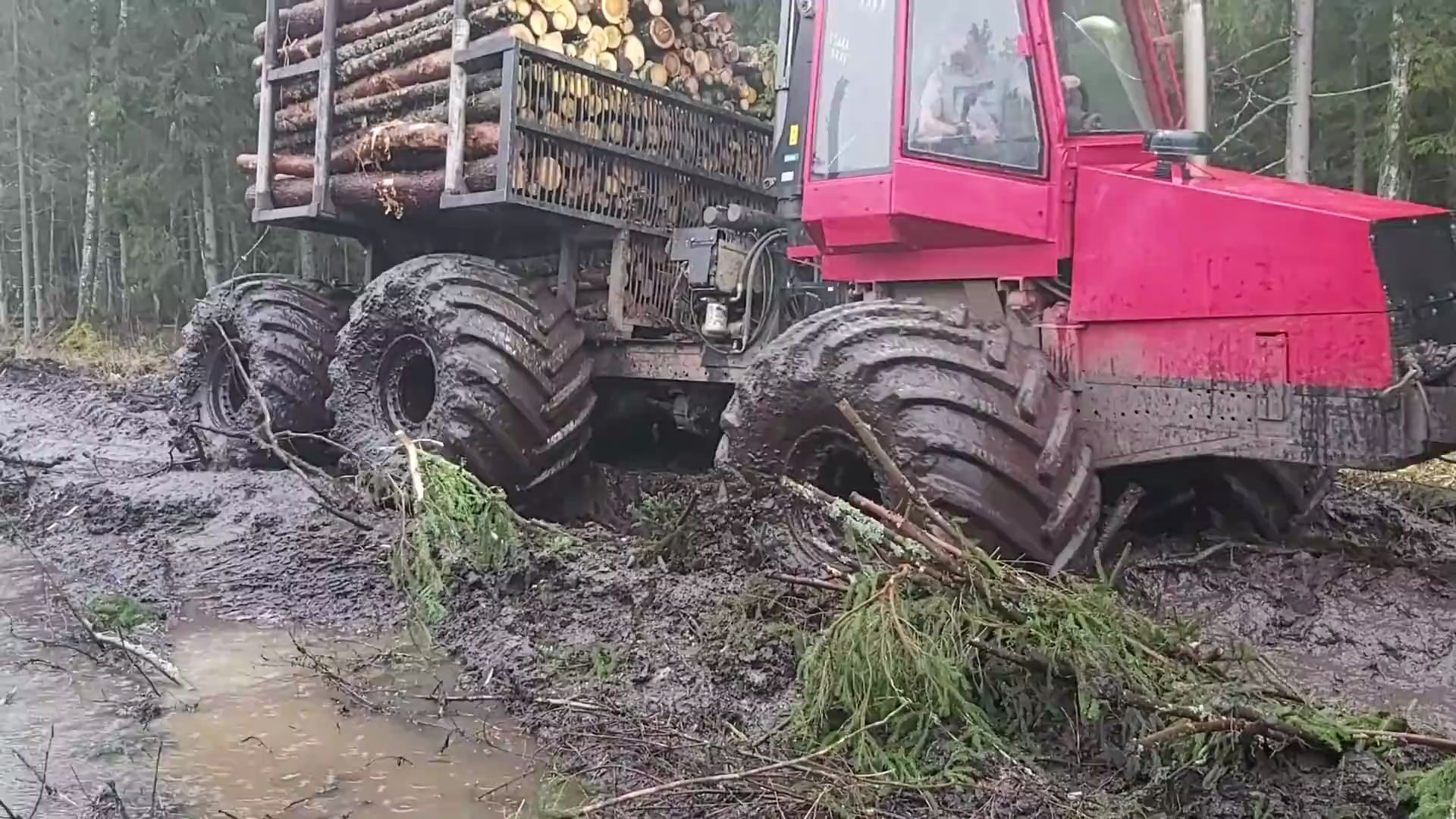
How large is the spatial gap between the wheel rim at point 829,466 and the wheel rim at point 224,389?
504cm

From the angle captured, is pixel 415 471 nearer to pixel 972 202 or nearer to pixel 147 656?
pixel 147 656

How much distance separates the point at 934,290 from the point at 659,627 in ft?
6.51

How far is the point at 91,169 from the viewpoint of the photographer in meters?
22.0

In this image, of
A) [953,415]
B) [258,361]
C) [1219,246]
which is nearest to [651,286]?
[258,361]

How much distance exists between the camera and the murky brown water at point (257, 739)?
3062mm


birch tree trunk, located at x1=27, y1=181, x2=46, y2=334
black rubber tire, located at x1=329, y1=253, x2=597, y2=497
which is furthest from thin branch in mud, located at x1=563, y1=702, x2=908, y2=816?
birch tree trunk, located at x1=27, y1=181, x2=46, y2=334

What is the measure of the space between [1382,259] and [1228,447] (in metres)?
0.79

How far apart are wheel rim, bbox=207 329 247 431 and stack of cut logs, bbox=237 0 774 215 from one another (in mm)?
1235

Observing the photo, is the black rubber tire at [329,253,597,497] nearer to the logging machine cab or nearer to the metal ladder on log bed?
the metal ladder on log bed

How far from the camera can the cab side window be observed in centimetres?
471

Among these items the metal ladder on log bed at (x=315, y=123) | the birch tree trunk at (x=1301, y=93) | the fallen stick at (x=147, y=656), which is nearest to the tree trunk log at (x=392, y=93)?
the metal ladder on log bed at (x=315, y=123)

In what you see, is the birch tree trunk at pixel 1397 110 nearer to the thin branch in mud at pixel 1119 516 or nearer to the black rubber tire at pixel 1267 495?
the black rubber tire at pixel 1267 495

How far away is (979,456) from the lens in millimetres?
4086

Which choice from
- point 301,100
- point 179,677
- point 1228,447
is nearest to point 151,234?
point 301,100
